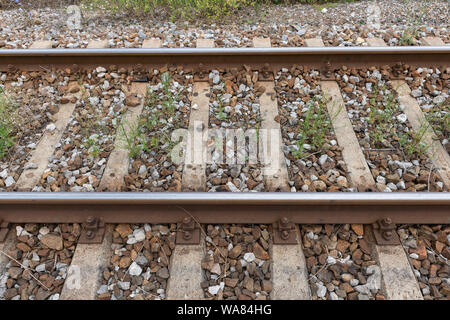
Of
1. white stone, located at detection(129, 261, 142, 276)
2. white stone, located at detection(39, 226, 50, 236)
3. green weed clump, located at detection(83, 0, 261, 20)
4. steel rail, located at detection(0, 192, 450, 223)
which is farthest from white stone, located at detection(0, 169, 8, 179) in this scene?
green weed clump, located at detection(83, 0, 261, 20)

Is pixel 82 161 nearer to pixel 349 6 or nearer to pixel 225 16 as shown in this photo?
pixel 225 16

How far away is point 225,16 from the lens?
4.75 metres

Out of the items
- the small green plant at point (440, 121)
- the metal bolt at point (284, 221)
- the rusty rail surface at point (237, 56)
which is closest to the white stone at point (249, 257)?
the metal bolt at point (284, 221)

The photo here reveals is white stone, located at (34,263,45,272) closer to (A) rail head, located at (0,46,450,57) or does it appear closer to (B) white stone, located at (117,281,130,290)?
(B) white stone, located at (117,281,130,290)

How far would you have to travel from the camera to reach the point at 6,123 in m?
3.18

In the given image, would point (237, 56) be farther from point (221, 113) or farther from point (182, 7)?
point (182, 7)

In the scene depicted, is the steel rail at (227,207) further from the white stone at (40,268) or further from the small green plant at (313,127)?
the small green plant at (313,127)

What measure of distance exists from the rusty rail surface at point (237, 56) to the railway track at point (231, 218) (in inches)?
33.4

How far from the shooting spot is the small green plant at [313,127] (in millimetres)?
2903

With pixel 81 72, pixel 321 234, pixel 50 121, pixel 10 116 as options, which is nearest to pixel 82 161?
pixel 50 121

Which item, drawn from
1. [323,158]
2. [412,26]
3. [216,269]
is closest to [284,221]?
[216,269]

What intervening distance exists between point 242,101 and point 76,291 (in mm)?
2236

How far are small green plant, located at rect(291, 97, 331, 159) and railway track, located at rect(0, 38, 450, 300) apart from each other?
0.16ft

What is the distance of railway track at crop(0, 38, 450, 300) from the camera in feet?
7.13
